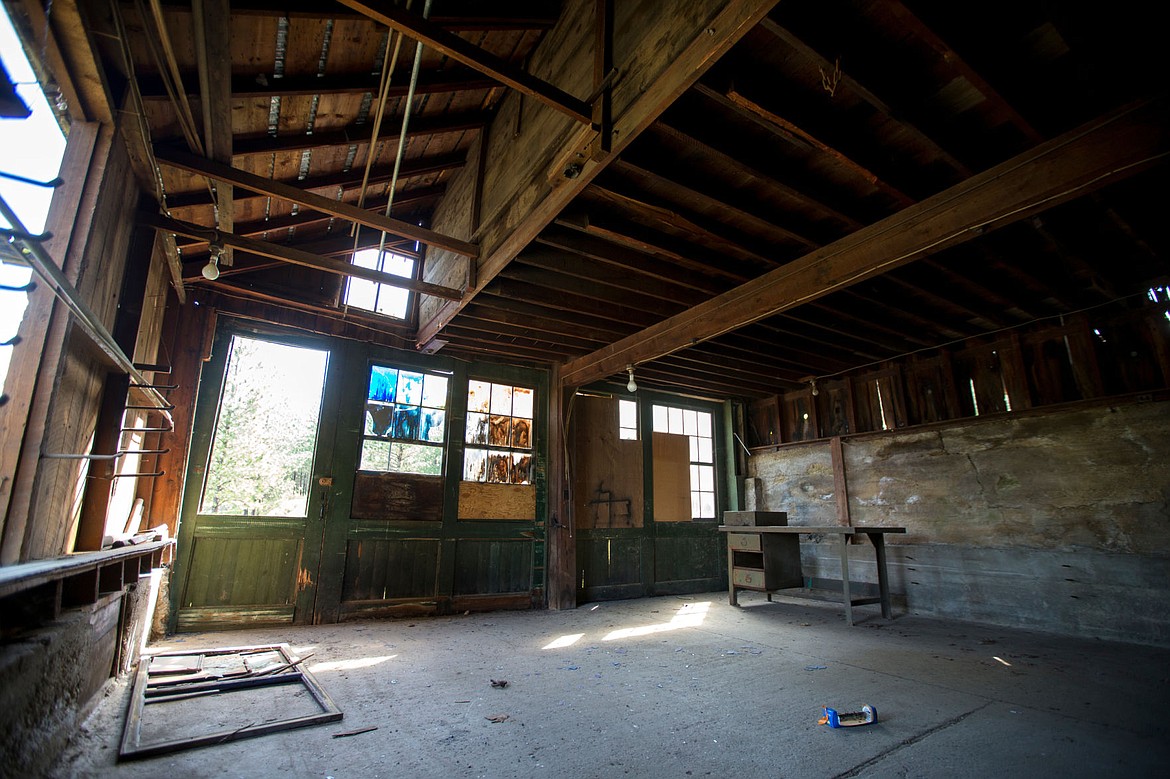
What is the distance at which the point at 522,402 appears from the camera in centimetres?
677

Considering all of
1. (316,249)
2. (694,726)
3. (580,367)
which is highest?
(316,249)

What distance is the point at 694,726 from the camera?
2.61 m

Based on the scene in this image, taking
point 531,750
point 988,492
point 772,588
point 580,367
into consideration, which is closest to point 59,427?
point 531,750

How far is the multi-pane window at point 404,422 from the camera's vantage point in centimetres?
570

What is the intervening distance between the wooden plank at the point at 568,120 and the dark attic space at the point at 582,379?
3 cm

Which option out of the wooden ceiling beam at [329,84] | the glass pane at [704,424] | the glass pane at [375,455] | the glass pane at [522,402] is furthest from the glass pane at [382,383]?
the glass pane at [704,424]

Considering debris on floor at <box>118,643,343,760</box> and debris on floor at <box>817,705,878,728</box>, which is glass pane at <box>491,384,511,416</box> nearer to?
debris on floor at <box>118,643,343,760</box>

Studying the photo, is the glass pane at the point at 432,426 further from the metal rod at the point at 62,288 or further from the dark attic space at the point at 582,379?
the metal rod at the point at 62,288

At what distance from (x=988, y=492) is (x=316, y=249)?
308 inches

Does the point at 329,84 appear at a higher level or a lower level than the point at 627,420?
higher

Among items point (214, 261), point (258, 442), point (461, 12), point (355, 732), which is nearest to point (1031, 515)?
point (355, 732)

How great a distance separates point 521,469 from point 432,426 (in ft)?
4.09

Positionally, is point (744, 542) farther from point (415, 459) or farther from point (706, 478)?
point (415, 459)

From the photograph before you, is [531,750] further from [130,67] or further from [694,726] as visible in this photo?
[130,67]
